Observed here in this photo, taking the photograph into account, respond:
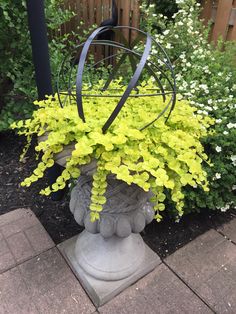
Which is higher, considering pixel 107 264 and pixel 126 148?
pixel 126 148

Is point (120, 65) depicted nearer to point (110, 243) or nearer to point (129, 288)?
point (110, 243)

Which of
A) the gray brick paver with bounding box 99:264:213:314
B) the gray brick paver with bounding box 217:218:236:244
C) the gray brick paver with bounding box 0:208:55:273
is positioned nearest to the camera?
the gray brick paver with bounding box 99:264:213:314

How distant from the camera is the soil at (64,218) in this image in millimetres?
2182

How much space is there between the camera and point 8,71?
9.54 ft

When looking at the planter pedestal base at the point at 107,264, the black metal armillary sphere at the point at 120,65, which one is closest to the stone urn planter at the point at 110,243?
the planter pedestal base at the point at 107,264

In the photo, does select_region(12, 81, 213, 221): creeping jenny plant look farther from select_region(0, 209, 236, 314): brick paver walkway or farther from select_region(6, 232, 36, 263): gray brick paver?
select_region(6, 232, 36, 263): gray brick paver

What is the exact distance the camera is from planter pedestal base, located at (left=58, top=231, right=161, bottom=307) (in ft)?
5.85

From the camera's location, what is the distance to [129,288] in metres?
1.83

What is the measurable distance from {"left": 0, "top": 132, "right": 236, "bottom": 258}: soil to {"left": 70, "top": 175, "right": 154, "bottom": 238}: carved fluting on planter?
556 millimetres

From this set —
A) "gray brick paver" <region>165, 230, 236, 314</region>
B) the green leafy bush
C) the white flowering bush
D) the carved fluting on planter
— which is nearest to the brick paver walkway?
"gray brick paver" <region>165, 230, 236, 314</region>

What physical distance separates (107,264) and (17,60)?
7.22 feet

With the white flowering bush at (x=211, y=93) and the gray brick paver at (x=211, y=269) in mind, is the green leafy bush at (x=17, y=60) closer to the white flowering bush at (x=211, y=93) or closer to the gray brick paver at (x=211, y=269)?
the white flowering bush at (x=211, y=93)

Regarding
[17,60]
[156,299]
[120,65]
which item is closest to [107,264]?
[156,299]

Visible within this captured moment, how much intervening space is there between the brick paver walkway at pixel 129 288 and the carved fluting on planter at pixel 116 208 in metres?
0.46
